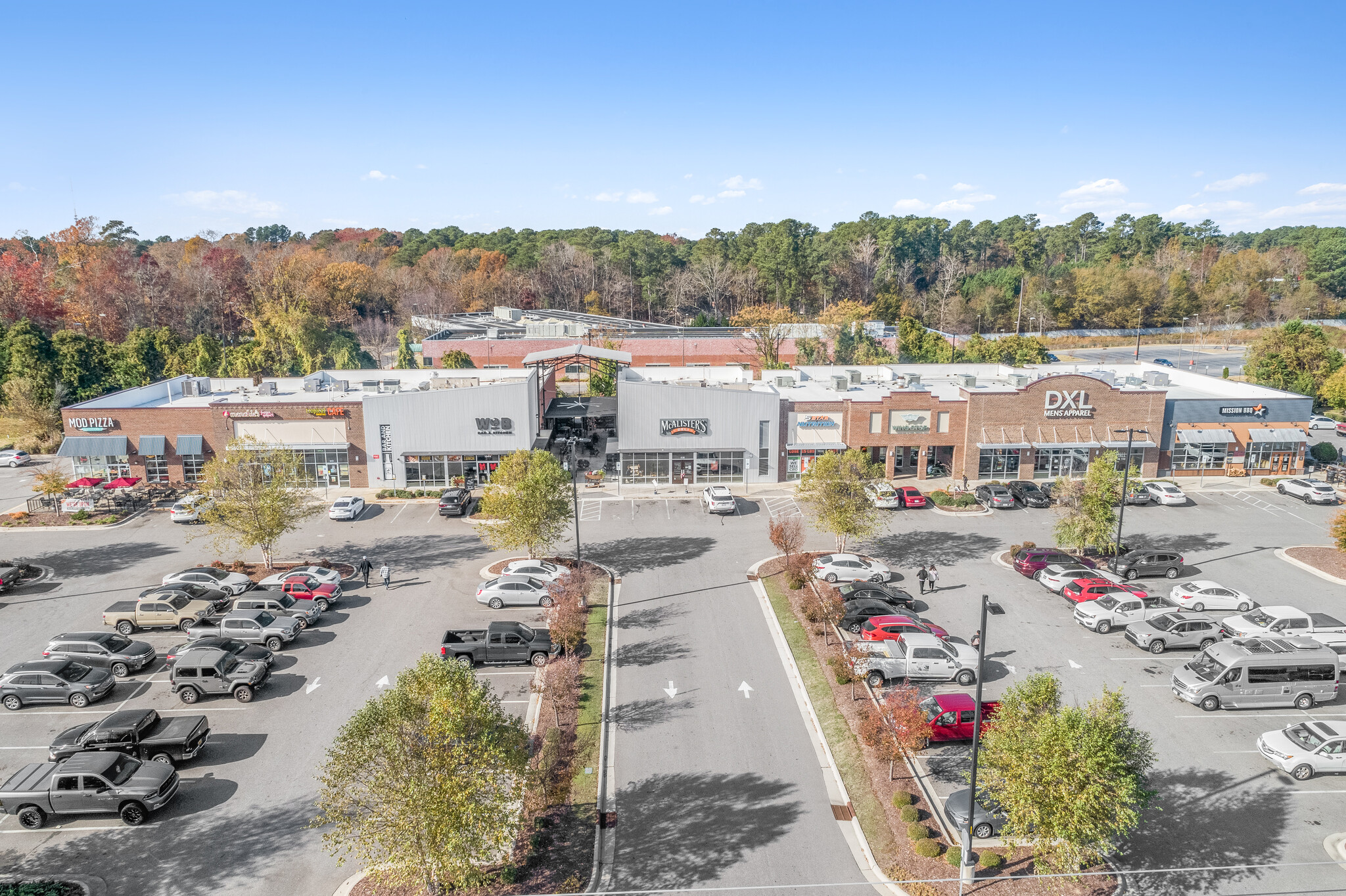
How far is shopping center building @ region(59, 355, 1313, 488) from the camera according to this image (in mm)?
49844

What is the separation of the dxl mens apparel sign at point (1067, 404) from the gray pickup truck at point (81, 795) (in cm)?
4915

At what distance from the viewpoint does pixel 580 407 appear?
6344 centimetres

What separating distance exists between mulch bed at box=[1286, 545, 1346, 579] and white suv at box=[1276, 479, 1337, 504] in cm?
881

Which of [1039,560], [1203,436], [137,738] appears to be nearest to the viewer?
[137,738]

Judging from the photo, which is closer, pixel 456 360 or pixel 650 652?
pixel 650 652

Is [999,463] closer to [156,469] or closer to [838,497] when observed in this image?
[838,497]

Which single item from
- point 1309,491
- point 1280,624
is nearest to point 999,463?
point 1309,491

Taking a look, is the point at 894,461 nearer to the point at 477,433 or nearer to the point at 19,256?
the point at 477,433

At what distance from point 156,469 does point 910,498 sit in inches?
1810

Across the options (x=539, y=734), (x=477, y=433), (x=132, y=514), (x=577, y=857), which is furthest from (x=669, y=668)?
(x=132, y=514)

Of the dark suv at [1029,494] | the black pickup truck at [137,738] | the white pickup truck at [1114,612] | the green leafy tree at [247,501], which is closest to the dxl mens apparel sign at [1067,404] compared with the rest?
the dark suv at [1029,494]

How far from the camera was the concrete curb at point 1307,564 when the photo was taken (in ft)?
119

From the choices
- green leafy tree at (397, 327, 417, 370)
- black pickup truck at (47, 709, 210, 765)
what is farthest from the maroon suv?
green leafy tree at (397, 327, 417, 370)

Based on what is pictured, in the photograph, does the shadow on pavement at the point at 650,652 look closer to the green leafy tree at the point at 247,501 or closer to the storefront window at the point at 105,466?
the green leafy tree at the point at 247,501
